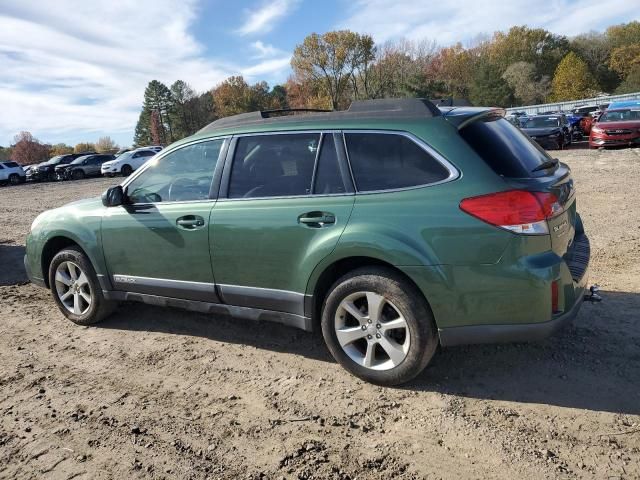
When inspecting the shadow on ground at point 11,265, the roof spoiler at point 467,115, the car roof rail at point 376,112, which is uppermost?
the car roof rail at point 376,112

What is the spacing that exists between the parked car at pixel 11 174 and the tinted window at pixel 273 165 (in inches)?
1376

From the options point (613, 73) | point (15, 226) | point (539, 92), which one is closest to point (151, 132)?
point (539, 92)

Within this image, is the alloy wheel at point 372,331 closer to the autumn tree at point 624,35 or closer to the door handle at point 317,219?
the door handle at point 317,219

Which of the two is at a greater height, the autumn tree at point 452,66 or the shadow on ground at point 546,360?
the autumn tree at point 452,66

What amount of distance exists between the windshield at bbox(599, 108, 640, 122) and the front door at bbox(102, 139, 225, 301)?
20.9 m

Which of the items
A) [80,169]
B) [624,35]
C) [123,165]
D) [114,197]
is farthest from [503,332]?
[624,35]

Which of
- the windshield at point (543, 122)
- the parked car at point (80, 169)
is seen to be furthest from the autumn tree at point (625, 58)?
the parked car at point (80, 169)

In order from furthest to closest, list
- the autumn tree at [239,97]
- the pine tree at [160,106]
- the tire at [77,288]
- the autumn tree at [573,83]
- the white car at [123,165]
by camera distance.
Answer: the pine tree at [160,106] → the autumn tree at [239,97] → the autumn tree at [573,83] → the white car at [123,165] → the tire at [77,288]

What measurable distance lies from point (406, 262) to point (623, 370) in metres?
1.70

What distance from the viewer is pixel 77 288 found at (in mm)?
4957

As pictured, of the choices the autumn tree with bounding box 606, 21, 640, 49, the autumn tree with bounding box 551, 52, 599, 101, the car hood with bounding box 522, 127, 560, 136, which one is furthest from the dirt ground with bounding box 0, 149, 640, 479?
the autumn tree with bounding box 606, 21, 640, 49

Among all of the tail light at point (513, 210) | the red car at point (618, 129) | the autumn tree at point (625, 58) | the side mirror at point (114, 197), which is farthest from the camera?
the autumn tree at point (625, 58)

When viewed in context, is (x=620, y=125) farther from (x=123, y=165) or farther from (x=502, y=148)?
(x=123, y=165)

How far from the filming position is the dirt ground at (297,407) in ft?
9.11
